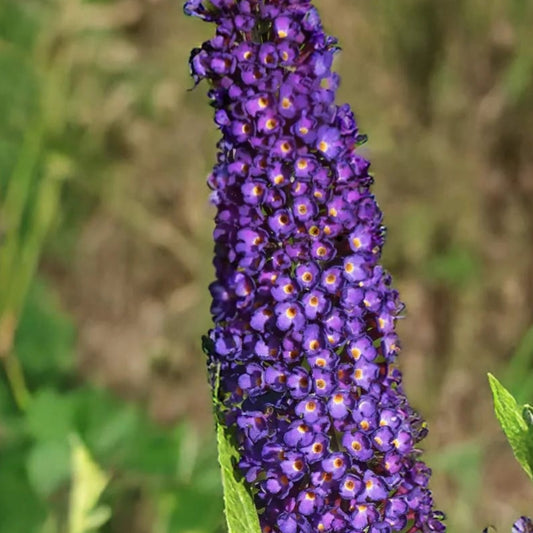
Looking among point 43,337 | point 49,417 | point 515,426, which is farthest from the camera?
point 43,337

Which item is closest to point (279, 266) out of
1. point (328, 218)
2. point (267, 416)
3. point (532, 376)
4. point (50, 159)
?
point (328, 218)

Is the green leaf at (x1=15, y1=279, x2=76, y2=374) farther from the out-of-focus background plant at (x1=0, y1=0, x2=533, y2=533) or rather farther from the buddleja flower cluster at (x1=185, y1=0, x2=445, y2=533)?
the buddleja flower cluster at (x1=185, y1=0, x2=445, y2=533)

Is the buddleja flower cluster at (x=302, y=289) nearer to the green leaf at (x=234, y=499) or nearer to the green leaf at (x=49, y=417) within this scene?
the green leaf at (x=234, y=499)

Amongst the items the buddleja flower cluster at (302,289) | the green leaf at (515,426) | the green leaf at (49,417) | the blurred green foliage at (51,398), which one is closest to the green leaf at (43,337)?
the blurred green foliage at (51,398)

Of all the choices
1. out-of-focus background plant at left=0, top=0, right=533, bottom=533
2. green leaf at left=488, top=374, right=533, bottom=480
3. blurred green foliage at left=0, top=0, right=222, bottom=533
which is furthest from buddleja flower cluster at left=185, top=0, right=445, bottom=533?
out-of-focus background plant at left=0, top=0, right=533, bottom=533

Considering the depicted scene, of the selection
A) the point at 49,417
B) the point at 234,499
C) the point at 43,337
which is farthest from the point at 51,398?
the point at 234,499

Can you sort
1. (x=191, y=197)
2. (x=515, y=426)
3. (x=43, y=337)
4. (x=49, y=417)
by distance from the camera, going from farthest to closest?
1. (x=191, y=197)
2. (x=43, y=337)
3. (x=49, y=417)
4. (x=515, y=426)

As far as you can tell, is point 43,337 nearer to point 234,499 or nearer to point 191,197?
point 191,197
